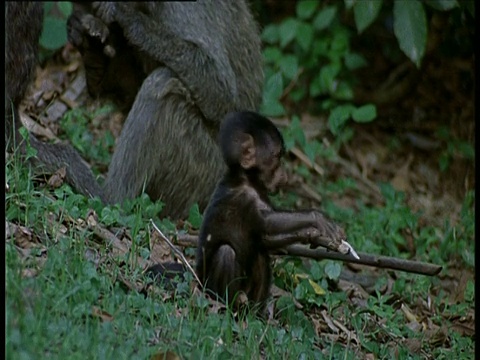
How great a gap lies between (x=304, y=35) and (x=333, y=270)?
3.67 meters

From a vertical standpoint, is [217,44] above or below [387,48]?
above

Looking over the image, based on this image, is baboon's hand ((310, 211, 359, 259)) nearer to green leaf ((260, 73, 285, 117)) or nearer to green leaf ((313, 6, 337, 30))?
green leaf ((260, 73, 285, 117))

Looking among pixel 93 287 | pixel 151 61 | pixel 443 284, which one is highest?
pixel 151 61

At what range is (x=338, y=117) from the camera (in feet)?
31.3

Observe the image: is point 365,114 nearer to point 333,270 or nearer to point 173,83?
point 173,83

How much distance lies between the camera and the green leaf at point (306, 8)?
32.6 ft

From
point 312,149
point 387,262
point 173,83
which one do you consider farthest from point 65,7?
point 387,262

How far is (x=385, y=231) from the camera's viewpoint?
822cm

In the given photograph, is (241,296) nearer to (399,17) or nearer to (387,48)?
(399,17)

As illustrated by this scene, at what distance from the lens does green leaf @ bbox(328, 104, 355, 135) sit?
31.3 ft

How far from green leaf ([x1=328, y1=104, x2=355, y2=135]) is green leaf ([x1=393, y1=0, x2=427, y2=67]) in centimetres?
174

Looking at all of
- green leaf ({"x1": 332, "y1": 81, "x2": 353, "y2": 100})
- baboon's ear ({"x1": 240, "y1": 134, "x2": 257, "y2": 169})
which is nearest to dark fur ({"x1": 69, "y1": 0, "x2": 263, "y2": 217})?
baboon's ear ({"x1": 240, "y1": 134, "x2": 257, "y2": 169})

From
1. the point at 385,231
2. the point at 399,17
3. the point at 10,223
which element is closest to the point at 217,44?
the point at 399,17

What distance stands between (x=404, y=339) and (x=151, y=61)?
2450mm
